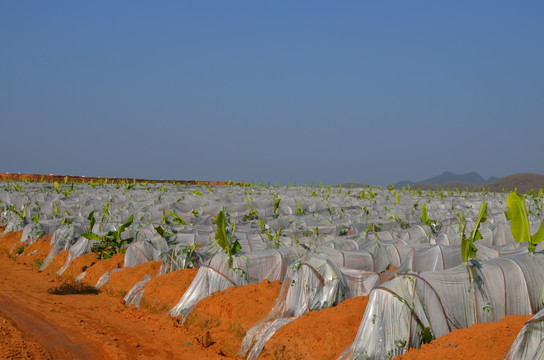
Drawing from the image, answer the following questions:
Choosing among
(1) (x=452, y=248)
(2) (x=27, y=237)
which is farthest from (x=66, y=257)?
(1) (x=452, y=248)

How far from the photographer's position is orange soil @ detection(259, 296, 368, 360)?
4945mm

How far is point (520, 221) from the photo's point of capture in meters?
5.55

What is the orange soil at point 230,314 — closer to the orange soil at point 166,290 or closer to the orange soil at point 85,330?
the orange soil at point 85,330

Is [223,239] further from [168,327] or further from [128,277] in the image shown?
[128,277]

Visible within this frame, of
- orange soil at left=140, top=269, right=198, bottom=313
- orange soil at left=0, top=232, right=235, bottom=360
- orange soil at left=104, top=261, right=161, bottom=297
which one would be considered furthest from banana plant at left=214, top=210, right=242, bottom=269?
orange soil at left=104, top=261, right=161, bottom=297

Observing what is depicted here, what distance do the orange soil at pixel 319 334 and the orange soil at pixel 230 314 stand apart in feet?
2.35

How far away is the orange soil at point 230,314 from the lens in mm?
6000

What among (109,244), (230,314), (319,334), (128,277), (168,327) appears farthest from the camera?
(109,244)

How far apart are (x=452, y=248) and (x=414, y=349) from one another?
8.53 ft

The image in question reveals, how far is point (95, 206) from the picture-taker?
15688mm

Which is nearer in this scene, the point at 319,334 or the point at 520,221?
the point at 319,334

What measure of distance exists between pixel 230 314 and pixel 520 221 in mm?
3491

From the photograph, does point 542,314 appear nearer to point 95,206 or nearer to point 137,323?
point 137,323

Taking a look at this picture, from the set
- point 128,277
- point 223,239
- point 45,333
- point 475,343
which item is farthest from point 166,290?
point 475,343
